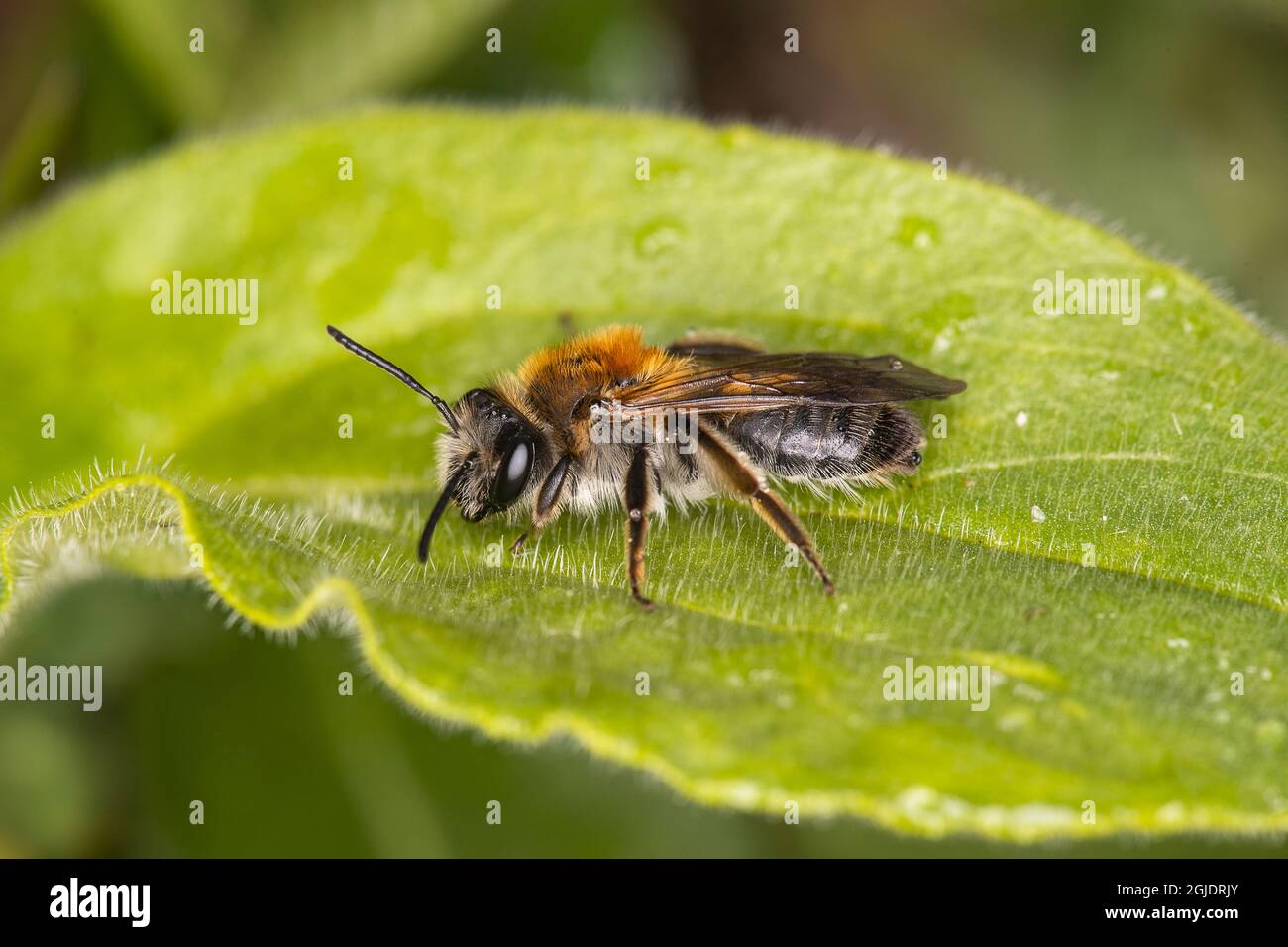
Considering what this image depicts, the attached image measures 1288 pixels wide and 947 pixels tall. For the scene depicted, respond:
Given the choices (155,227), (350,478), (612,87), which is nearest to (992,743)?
(350,478)

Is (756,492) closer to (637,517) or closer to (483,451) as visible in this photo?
(637,517)

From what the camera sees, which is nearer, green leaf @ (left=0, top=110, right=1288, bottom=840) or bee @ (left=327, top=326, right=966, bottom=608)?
green leaf @ (left=0, top=110, right=1288, bottom=840)

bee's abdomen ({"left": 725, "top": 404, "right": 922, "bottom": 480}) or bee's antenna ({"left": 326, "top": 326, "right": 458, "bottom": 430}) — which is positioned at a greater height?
bee's antenna ({"left": 326, "top": 326, "right": 458, "bottom": 430})

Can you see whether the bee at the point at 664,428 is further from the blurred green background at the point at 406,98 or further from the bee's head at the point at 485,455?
the blurred green background at the point at 406,98

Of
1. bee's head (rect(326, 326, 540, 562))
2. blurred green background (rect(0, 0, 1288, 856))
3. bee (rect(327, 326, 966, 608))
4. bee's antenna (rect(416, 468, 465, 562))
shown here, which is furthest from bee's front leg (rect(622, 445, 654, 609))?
blurred green background (rect(0, 0, 1288, 856))

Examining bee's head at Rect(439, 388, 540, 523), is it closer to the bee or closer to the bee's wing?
the bee

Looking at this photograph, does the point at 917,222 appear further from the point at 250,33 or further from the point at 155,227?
the point at 250,33
